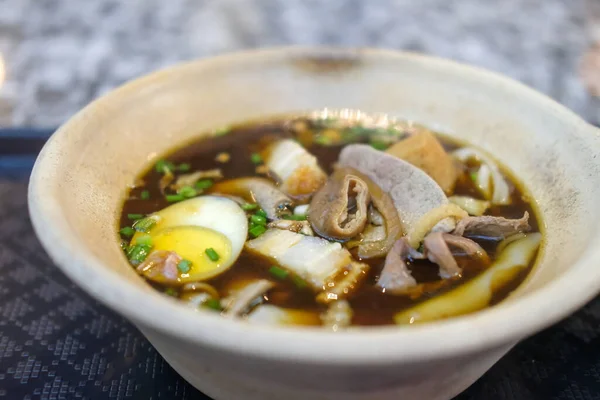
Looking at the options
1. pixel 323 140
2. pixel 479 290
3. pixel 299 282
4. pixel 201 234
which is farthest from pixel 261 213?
pixel 479 290

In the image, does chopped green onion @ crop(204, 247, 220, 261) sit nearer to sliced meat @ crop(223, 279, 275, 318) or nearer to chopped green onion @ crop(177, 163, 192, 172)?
sliced meat @ crop(223, 279, 275, 318)

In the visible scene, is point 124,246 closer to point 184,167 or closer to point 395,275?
point 184,167

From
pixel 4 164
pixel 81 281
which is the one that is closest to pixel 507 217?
pixel 81 281

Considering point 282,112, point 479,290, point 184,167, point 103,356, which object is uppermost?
point 479,290

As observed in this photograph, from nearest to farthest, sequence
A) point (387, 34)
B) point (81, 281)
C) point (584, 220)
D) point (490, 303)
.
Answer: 1. point (81, 281)
2. point (490, 303)
3. point (584, 220)
4. point (387, 34)

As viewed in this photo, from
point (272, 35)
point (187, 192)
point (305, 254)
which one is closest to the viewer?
point (305, 254)

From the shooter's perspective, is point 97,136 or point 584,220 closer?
point 584,220

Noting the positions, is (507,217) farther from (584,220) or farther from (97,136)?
(97,136)
